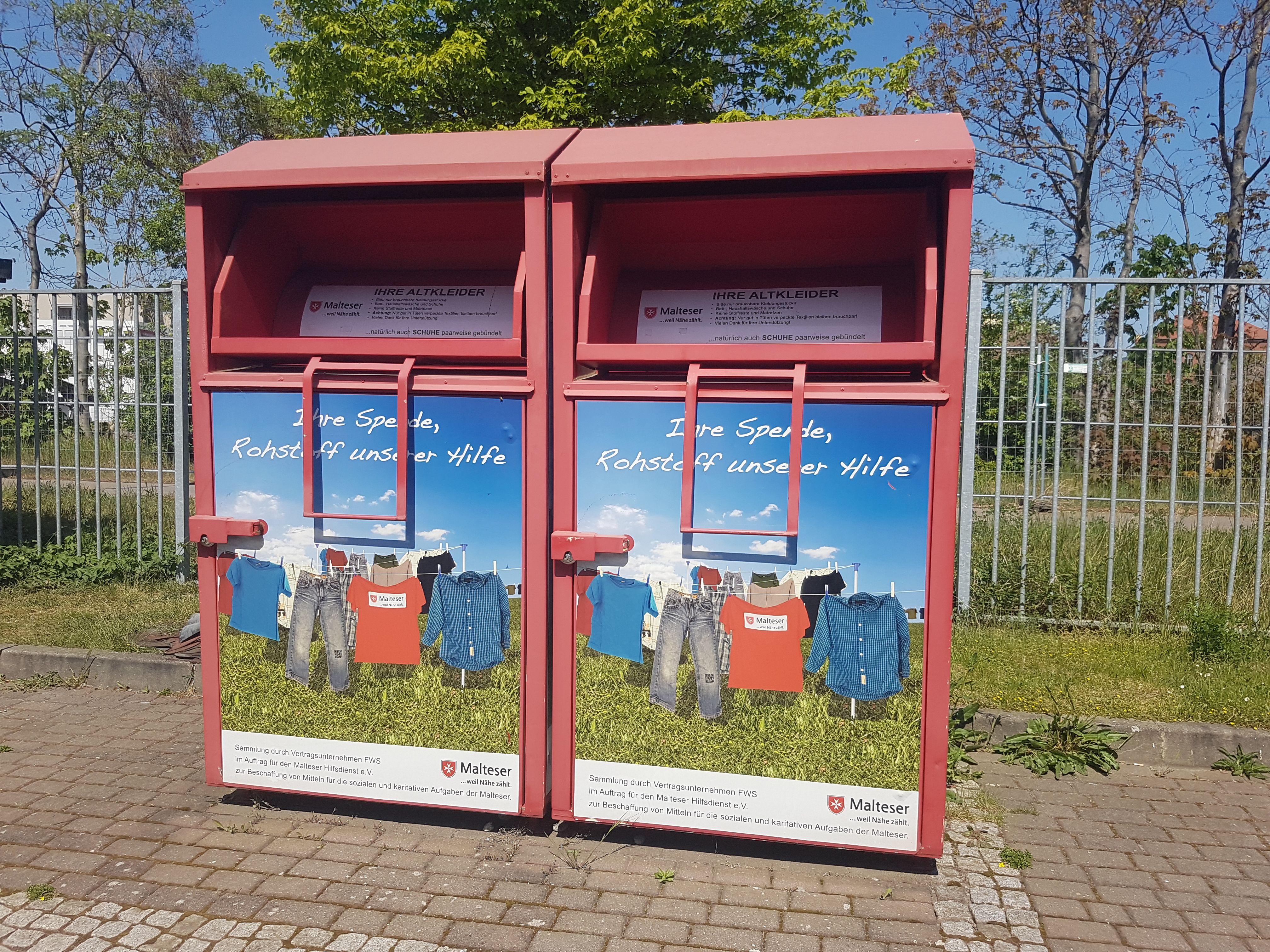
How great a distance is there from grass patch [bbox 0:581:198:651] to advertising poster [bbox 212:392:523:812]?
2413mm

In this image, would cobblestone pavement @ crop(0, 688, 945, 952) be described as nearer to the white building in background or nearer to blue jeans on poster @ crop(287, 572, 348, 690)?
blue jeans on poster @ crop(287, 572, 348, 690)

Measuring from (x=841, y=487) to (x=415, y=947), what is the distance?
1.91 metres

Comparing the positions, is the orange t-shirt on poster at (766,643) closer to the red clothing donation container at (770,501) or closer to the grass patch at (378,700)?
the red clothing donation container at (770,501)

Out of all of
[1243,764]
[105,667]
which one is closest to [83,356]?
[105,667]

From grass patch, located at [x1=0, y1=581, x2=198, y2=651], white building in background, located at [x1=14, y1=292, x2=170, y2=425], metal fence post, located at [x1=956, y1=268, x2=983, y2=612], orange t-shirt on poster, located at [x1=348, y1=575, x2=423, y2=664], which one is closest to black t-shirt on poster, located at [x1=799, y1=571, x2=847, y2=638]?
orange t-shirt on poster, located at [x1=348, y1=575, x2=423, y2=664]

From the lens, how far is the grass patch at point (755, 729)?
3.13m

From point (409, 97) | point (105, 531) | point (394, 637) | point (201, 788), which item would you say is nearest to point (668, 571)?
point (394, 637)

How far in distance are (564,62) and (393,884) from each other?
1200 centimetres

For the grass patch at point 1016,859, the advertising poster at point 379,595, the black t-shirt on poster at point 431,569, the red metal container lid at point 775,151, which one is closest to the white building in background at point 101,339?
the advertising poster at point 379,595

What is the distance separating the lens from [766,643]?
316 centimetres

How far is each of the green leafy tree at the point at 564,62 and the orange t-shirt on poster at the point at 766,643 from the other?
11.1m

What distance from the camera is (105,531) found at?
303 inches

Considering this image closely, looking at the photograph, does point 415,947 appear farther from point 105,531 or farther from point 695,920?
point 105,531

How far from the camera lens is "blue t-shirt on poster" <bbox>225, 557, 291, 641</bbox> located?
3.49m
